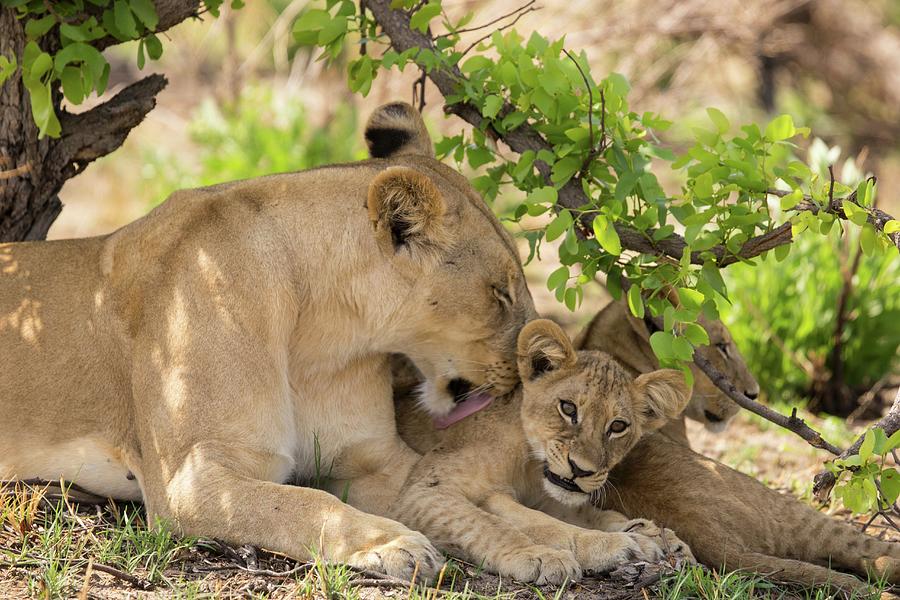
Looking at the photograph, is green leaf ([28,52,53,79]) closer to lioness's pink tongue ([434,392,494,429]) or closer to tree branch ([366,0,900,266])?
tree branch ([366,0,900,266])

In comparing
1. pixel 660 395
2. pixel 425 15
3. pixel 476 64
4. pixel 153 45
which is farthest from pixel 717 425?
pixel 153 45

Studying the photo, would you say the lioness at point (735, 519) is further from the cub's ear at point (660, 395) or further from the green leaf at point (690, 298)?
the green leaf at point (690, 298)

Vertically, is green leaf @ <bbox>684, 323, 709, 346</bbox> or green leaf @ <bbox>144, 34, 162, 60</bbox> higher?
green leaf @ <bbox>144, 34, 162, 60</bbox>

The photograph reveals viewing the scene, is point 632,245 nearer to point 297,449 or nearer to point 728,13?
point 297,449

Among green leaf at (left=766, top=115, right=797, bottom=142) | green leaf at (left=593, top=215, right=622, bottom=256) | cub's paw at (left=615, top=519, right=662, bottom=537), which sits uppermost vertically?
green leaf at (left=766, top=115, right=797, bottom=142)

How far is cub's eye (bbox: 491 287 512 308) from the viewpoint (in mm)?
4094

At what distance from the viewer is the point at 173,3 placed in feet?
15.0

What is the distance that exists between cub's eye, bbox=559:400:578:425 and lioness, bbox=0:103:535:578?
251mm

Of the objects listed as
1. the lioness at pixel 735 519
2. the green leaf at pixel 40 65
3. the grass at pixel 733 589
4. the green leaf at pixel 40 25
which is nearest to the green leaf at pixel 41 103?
the green leaf at pixel 40 65

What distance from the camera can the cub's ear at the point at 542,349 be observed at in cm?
403

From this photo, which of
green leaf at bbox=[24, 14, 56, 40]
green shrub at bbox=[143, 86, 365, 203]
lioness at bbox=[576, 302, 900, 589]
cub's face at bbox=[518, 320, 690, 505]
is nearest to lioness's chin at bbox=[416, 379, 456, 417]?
cub's face at bbox=[518, 320, 690, 505]

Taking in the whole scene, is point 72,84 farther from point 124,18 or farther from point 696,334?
point 696,334

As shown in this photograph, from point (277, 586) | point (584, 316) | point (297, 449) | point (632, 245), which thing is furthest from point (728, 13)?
point (277, 586)

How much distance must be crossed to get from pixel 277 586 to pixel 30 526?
90cm
